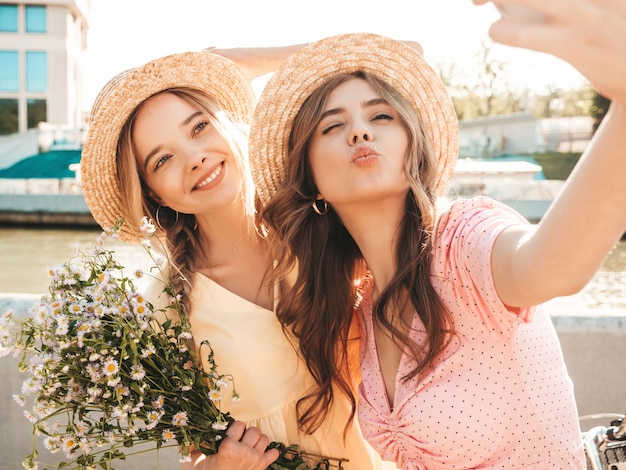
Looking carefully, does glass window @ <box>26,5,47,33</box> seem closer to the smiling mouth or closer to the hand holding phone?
the smiling mouth

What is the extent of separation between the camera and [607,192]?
1.05m

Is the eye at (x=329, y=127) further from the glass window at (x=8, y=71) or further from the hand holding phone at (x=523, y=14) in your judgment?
the glass window at (x=8, y=71)

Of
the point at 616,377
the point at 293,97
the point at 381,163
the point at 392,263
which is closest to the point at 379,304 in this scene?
the point at 392,263

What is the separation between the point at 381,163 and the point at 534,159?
26.7 m

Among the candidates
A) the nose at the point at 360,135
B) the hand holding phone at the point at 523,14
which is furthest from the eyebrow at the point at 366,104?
the hand holding phone at the point at 523,14

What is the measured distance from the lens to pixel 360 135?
1968 millimetres

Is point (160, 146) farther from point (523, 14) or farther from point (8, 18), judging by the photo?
point (8, 18)

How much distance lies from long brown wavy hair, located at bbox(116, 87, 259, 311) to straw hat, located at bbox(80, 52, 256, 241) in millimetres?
39

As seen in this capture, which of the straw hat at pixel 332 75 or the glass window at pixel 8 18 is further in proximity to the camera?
the glass window at pixel 8 18

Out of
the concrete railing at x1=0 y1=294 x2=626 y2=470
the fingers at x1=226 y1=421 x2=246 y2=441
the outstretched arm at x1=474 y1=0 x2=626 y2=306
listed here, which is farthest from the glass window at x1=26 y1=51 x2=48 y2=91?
the outstretched arm at x1=474 y1=0 x2=626 y2=306

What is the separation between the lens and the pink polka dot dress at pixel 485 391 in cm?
177

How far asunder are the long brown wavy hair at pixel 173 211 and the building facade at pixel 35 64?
3670cm

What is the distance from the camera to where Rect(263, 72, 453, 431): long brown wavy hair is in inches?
78.5

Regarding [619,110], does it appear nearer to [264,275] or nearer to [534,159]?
[264,275]
